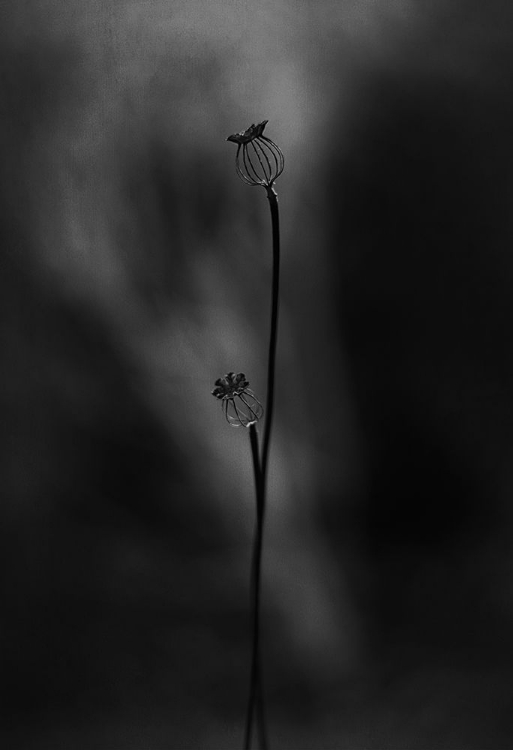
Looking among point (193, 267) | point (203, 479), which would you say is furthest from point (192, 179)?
point (203, 479)

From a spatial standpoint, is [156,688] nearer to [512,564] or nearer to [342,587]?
[342,587]

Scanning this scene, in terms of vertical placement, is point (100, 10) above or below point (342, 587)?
above

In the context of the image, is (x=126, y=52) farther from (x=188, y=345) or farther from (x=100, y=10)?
(x=188, y=345)

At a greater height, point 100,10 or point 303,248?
point 100,10

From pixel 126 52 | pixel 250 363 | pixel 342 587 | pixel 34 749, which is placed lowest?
pixel 34 749

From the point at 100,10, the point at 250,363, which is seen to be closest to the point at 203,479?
the point at 250,363

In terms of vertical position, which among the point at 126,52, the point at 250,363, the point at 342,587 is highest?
the point at 126,52
